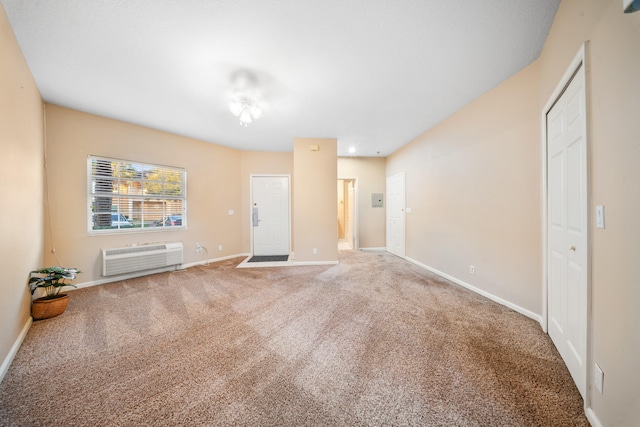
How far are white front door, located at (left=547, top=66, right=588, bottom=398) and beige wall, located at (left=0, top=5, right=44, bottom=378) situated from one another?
394cm

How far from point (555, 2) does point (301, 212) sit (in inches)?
152

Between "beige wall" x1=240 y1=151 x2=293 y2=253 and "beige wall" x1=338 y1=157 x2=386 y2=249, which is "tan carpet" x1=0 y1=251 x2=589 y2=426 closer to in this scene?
"beige wall" x1=240 y1=151 x2=293 y2=253

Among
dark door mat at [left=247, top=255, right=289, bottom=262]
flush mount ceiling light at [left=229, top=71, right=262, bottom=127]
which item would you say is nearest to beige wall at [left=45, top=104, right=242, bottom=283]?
dark door mat at [left=247, top=255, right=289, bottom=262]

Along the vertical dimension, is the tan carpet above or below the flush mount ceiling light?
below

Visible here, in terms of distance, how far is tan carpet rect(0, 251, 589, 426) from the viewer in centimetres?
119

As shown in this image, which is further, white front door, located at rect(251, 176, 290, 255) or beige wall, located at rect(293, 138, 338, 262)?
A: white front door, located at rect(251, 176, 290, 255)

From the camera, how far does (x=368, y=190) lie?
597 centimetres

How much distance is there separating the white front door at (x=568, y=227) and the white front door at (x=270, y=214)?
463 centimetres

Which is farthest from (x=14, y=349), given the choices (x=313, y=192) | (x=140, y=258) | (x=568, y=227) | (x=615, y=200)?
(x=568, y=227)

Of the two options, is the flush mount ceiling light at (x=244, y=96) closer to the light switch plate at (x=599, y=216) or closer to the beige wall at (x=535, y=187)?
the beige wall at (x=535, y=187)

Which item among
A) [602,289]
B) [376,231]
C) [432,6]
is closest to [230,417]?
[602,289]

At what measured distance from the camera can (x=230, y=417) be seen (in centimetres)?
116

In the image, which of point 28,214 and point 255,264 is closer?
A: point 28,214

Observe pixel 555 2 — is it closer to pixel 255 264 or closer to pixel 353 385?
pixel 353 385
